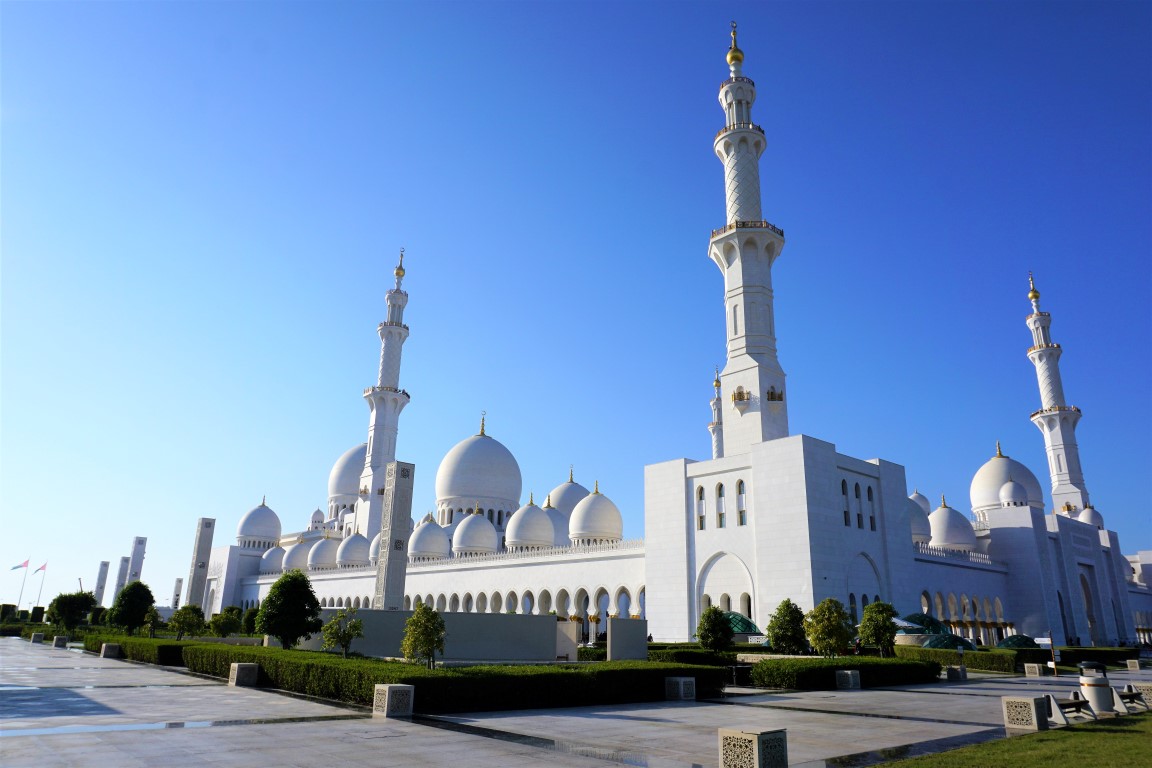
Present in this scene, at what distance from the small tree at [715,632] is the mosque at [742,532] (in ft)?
17.6

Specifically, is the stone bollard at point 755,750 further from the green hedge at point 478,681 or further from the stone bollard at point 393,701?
the green hedge at point 478,681

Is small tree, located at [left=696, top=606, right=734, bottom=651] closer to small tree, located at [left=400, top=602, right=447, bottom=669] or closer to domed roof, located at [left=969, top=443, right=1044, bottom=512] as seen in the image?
small tree, located at [left=400, top=602, right=447, bottom=669]

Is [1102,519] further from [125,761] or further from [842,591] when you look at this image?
[125,761]

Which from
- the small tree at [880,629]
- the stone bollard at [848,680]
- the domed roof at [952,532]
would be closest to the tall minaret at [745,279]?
the small tree at [880,629]

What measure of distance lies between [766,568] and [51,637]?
37.0 m

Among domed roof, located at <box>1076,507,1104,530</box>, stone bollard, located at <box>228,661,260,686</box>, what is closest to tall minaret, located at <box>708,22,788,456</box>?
stone bollard, located at <box>228,661,260,686</box>

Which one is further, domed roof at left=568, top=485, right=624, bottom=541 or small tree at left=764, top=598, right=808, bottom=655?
domed roof at left=568, top=485, right=624, bottom=541

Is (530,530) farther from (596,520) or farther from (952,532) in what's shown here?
(952,532)

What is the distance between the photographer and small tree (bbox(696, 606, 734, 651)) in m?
25.3

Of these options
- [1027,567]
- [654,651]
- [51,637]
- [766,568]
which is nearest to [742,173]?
[766,568]

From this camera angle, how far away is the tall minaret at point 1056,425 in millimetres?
51531

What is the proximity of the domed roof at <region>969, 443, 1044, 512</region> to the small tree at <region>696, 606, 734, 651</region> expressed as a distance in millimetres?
33565

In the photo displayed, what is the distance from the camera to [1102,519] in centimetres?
5312

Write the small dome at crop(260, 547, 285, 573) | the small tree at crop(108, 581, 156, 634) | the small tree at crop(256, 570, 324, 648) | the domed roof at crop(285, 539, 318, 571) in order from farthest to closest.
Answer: the small dome at crop(260, 547, 285, 573), the domed roof at crop(285, 539, 318, 571), the small tree at crop(108, 581, 156, 634), the small tree at crop(256, 570, 324, 648)
